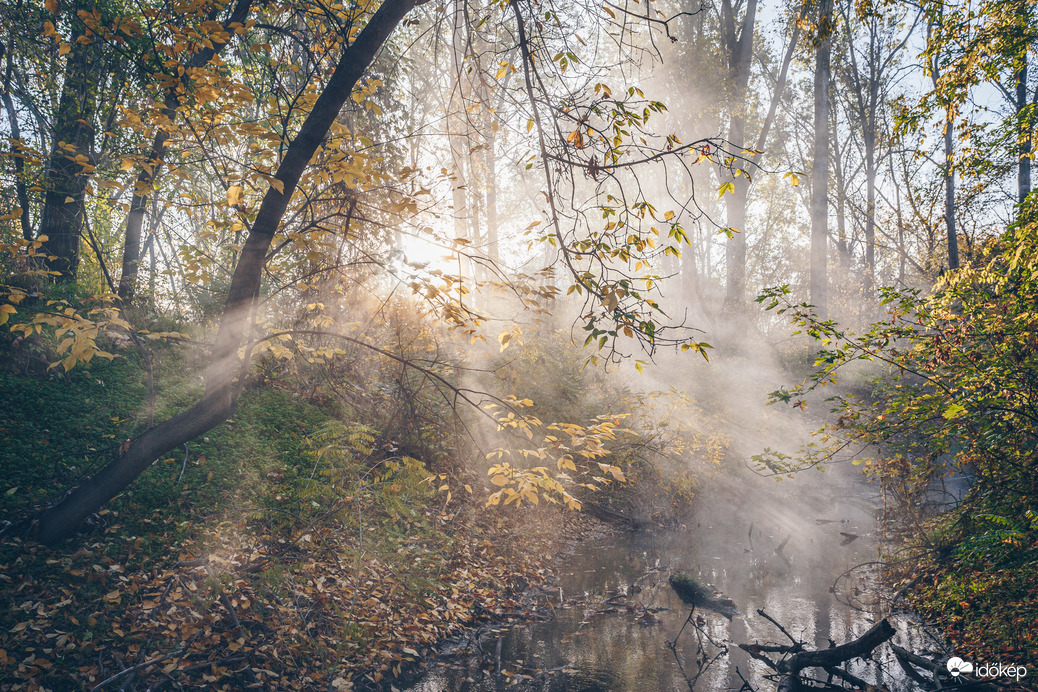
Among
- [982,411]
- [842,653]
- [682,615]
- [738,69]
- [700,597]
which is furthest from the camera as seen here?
[738,69]

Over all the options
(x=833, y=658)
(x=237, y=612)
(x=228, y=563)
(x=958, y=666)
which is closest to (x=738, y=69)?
(x=958, y=666)

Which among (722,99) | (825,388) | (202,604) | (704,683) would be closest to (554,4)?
(202,604)

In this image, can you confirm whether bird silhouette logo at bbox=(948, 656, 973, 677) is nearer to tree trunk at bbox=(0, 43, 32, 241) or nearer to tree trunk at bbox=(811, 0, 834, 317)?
tree trunk at bbox=(0, 43, 32, 241)

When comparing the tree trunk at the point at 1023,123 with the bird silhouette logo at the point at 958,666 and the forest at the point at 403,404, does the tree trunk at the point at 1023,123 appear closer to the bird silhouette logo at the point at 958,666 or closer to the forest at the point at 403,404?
the forest at the point at 403,404

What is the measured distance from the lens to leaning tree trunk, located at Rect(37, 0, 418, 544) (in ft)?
13.0

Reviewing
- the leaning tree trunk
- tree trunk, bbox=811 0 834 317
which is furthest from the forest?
tree trunk, bbox=811 0 834 317

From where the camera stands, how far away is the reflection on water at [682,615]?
5797mm

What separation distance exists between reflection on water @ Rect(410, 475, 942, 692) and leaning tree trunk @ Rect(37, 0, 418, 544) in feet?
11.2

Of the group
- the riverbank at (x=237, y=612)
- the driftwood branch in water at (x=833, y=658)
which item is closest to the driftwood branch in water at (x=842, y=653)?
the driftwood branch in water at (x=833, y=658)

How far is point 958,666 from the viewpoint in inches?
217

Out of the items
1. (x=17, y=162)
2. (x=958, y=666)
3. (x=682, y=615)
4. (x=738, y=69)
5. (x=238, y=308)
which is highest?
(x=738, y=69)

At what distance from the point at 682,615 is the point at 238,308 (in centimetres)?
704

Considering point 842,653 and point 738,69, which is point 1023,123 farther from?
point 738,69

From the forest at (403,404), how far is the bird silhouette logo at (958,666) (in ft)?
0.11
